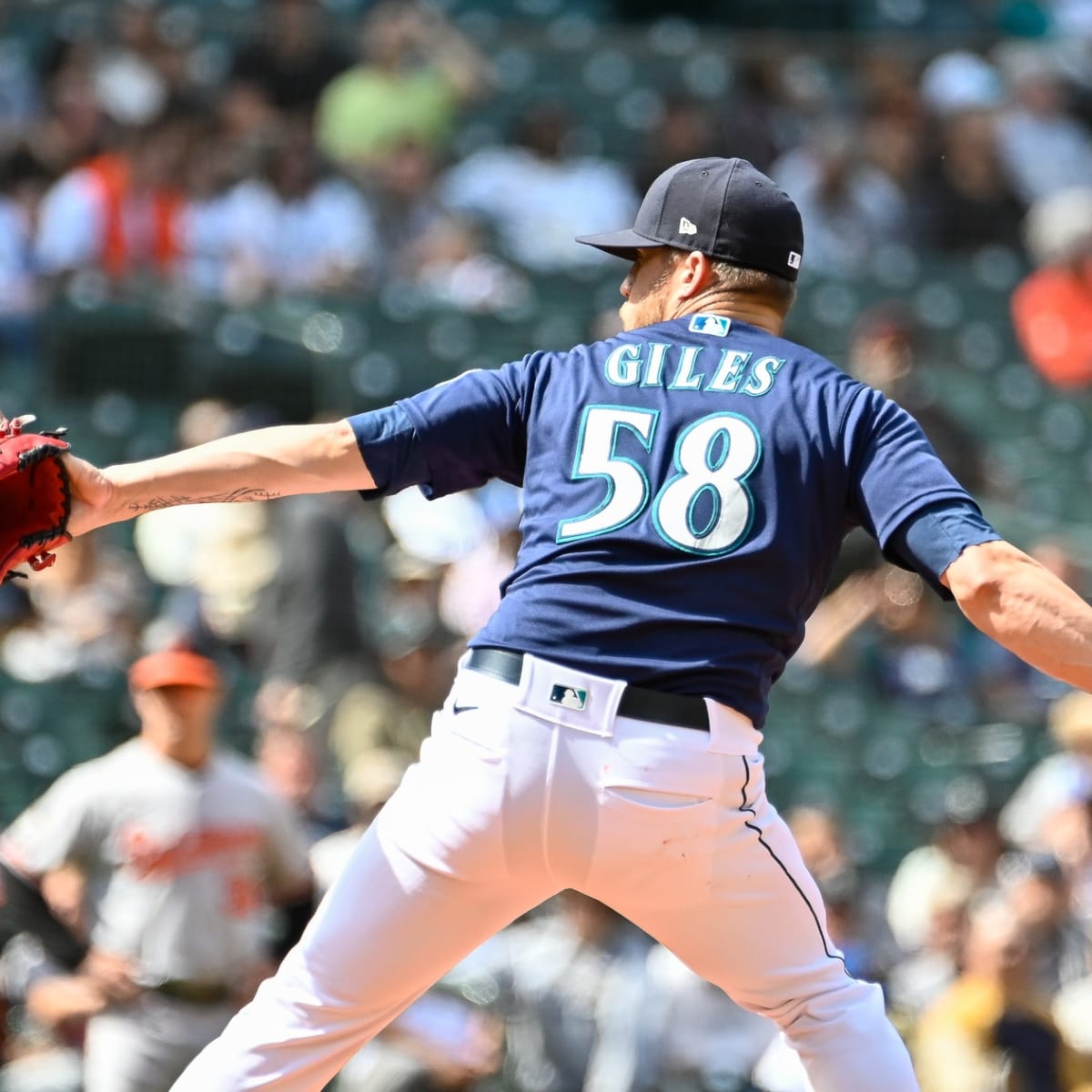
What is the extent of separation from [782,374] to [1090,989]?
12.4 ft

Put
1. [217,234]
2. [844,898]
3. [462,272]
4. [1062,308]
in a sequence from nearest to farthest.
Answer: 1. [844,898]
2. [217,234]
3. [462,272]
4. [1062,308]


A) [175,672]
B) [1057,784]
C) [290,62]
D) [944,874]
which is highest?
[290,62]

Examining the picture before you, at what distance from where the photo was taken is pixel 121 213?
10.0 m

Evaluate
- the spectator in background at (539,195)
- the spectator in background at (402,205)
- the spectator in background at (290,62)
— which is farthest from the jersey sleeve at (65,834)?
the spectator in background at (290,62)

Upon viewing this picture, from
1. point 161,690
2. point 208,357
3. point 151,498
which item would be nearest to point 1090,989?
point 161,690

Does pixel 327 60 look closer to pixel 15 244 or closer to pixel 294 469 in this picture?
pixel 15 244

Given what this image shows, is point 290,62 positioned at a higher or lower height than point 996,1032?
higher

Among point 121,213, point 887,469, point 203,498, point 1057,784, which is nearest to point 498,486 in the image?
point 121,213

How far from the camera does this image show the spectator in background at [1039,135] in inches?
456

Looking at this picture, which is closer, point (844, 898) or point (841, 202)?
point (844, 898)

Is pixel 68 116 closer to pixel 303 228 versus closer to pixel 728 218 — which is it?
pixel 303 228

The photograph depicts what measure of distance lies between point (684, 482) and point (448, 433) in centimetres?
41

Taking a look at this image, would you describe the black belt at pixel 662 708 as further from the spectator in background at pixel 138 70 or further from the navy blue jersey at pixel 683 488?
the spectator in background at pixel 138 70

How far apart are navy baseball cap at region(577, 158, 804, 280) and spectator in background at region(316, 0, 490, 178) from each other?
24.7 ft
